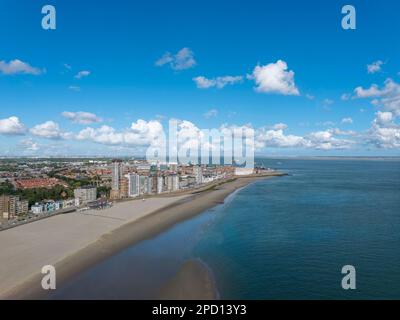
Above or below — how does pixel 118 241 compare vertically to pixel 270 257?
below

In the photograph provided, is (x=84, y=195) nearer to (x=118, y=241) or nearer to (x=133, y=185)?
(x=133, y=185)

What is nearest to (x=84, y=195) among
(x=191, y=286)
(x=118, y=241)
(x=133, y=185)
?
(x=133, y=185)

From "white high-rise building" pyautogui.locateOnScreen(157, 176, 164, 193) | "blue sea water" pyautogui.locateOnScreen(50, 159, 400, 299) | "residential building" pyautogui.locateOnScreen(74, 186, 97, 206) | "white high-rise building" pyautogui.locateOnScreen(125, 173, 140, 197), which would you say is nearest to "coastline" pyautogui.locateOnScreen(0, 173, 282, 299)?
"blue sea water" pyautogui.locateOnScreen(50, 159, 400, 299)

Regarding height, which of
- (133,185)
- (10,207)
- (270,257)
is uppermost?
(133,185)

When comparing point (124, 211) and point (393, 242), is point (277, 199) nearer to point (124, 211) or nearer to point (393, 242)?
point (124, 211)

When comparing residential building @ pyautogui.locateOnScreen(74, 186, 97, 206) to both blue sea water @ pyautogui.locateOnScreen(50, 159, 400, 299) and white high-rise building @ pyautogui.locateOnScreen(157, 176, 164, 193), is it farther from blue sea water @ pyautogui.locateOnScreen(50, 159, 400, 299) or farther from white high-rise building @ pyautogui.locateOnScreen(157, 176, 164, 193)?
blue sea water @ pyautogui.locateOnScreen(50, 159, 400, 299)

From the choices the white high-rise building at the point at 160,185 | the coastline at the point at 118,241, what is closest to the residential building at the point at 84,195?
the coastline at the point at 118,241

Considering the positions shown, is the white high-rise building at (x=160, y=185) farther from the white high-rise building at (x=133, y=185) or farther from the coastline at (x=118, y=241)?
the coastline at (x=118, y=241)

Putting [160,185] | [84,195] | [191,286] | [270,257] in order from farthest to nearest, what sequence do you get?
[160,185], [84,195], [270,257], [191,286]
